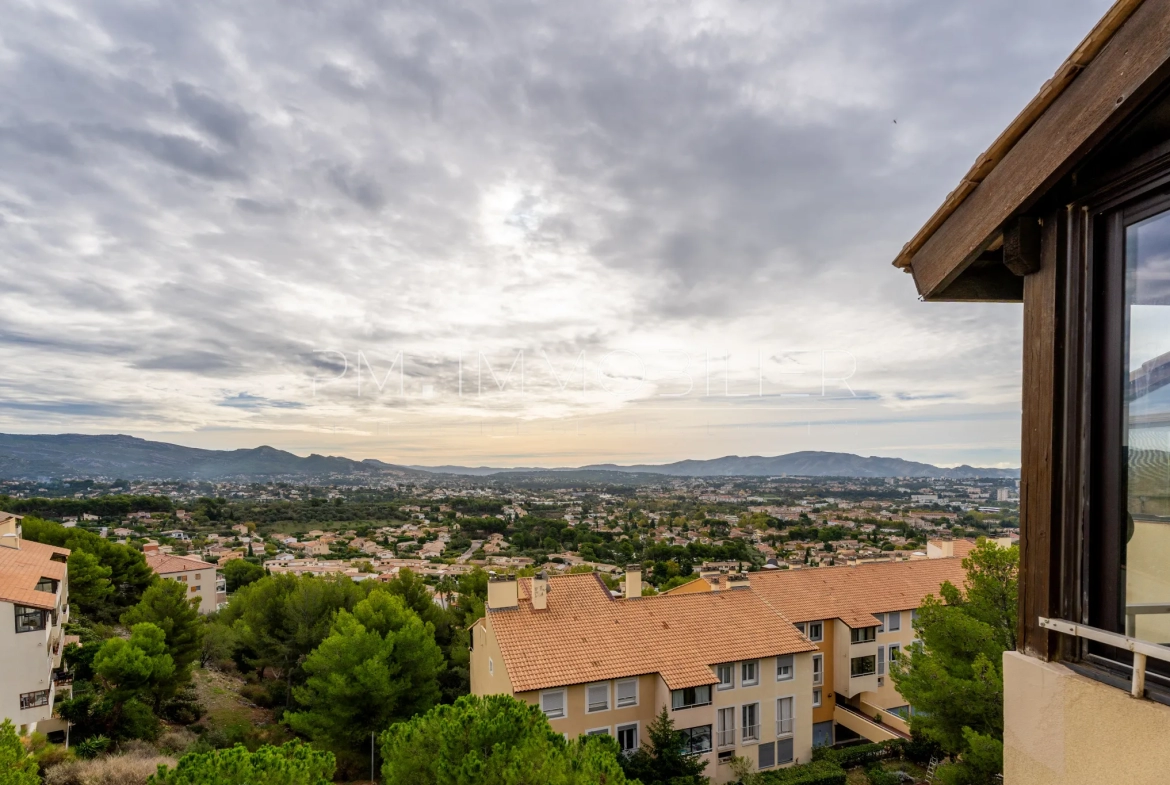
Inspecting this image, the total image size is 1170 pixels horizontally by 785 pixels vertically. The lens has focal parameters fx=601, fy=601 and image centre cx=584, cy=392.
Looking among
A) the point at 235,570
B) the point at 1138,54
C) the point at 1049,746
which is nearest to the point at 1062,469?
the point at 1049,746

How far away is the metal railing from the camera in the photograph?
6.12 feet

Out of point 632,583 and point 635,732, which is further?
point 632,583

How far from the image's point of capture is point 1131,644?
76.5 inches

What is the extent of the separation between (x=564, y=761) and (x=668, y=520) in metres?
119

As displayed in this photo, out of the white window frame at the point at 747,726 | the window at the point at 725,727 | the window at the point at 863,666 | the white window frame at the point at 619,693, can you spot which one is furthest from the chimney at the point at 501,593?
the window at the point at 863,666

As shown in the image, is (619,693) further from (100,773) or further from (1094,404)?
(1094,404)

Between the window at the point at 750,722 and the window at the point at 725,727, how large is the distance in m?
0.48

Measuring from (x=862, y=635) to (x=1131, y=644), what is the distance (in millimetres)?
27029

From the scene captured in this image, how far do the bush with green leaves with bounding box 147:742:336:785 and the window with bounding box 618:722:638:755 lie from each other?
1160 cm

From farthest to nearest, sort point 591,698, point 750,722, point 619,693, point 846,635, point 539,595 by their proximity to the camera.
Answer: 1. point 846,635
2. point 539,595
3. point 750,722
4. point 619,693
5. point 591,698

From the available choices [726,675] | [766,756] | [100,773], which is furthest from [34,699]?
[766,756]

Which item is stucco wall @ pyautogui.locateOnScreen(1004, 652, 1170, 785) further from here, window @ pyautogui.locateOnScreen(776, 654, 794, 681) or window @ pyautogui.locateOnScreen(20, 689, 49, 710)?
window @ pyautogui.locateOnScreen(20, 689, 49, 710)

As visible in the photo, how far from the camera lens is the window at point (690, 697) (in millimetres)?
18828

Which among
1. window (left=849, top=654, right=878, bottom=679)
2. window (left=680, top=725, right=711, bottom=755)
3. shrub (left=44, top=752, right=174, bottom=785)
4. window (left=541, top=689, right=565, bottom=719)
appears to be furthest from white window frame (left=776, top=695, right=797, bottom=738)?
shrub (left=44, top=752, right=174, bottom=785)
